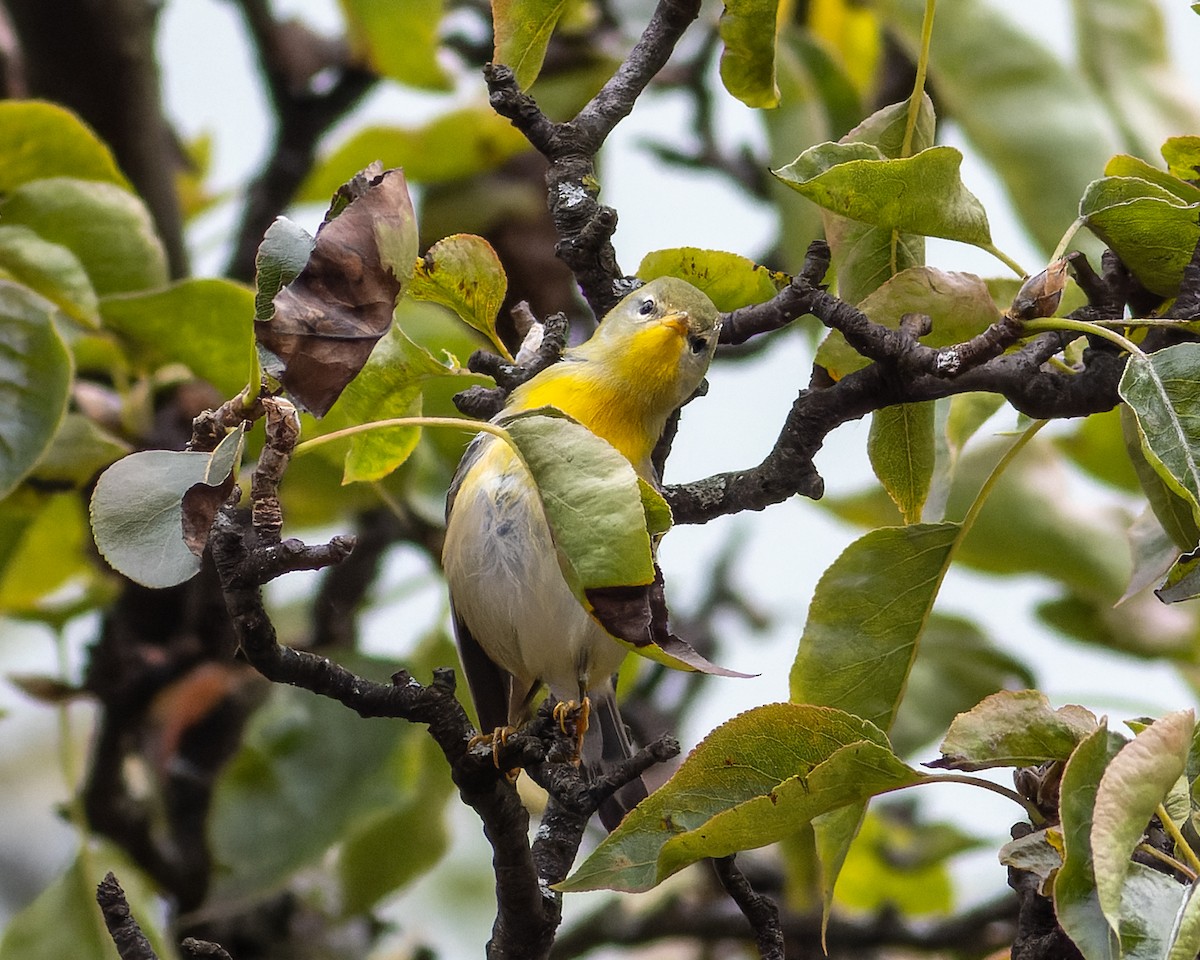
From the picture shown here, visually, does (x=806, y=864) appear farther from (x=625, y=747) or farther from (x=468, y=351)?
(x=468, y=351)

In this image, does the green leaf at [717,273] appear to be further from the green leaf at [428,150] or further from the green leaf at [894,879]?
the green leaf at [894,879]

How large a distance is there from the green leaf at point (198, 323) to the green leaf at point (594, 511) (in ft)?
3.07

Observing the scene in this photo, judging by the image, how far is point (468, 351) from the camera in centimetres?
221

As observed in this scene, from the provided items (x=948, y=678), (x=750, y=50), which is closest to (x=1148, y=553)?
(x=750, y=50)

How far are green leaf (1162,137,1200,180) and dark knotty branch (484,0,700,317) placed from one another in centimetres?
52

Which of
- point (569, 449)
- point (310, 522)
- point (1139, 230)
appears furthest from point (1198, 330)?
point (310, 522)

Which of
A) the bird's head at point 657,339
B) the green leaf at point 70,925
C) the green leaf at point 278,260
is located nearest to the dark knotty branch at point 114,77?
the bird's head at point 657,339

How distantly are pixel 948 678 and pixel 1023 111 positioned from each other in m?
0.99

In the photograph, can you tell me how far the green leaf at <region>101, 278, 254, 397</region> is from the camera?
1.92 meters

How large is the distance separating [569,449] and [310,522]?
1884 mm

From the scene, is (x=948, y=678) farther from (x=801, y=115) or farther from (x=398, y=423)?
(x=398, y=423)

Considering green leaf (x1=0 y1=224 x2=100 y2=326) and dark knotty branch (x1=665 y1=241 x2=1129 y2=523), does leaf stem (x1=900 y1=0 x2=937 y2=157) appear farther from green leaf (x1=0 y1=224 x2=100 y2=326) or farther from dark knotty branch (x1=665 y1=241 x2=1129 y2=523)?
green leaf (x1=0 y1=224 x2=100 y2=326)

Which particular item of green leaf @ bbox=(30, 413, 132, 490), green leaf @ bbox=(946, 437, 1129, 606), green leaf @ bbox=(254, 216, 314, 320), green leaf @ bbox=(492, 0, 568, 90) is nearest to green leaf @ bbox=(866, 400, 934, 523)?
green leaf @ bbox=(492, 0, 568, 90)

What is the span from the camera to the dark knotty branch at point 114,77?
2484 mm
